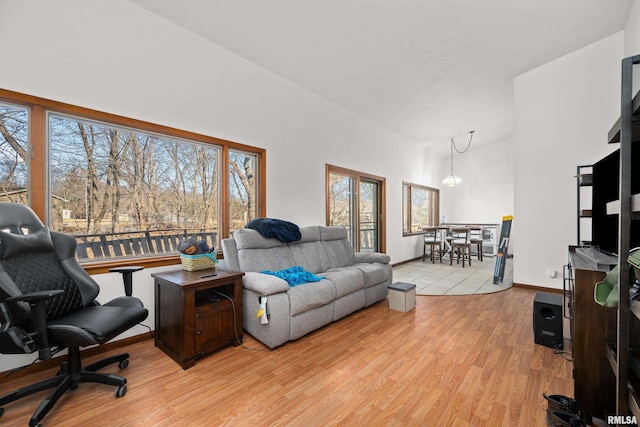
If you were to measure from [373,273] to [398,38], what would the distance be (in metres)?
2.74

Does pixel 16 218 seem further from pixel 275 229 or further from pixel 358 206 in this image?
pixel 358 206

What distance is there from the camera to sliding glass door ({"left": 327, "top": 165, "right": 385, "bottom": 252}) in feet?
16.0

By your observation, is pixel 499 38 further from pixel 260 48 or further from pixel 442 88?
Result: pixel 260 48

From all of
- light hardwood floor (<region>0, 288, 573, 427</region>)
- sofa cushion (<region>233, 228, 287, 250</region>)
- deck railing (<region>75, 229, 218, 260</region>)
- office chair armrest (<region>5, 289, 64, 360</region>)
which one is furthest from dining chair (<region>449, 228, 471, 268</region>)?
office chair armrest (<region>5, 289, 64, 360</region>)

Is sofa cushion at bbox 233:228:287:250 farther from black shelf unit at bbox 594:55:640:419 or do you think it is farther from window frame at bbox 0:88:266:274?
black shelf unit at bbox 594:55:640:419

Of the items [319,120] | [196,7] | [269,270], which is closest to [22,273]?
[269,270]

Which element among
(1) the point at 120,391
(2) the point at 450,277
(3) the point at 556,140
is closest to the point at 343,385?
(1) the point at 120,391

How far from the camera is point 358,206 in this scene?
541 centimetres

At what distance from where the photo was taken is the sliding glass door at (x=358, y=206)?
4.89m

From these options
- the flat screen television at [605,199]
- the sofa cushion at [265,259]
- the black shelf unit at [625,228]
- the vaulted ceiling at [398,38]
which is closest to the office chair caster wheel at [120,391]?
the sofa cushion at [265,259]

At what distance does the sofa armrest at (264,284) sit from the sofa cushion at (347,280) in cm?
67

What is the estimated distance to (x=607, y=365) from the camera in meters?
1.58

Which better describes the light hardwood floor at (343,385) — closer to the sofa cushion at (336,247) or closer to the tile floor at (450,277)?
the sofa cushion at (336,247)

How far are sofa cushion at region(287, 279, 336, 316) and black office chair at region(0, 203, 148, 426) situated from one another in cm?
113
